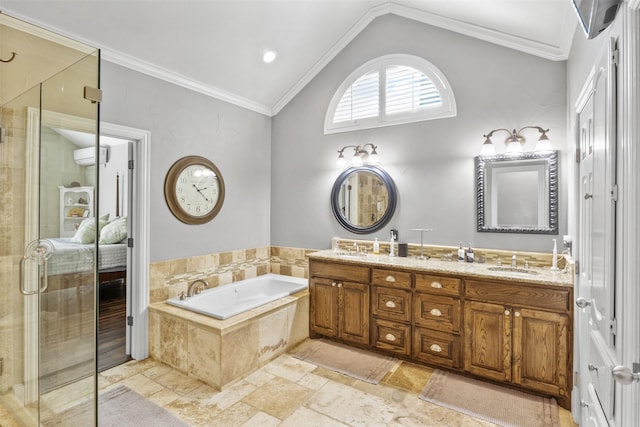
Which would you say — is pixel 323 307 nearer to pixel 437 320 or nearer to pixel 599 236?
pixel 437 320

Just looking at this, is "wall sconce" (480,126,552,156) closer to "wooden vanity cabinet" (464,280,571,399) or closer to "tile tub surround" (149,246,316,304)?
"wooden vanity cabinet" (464,280,571,399)

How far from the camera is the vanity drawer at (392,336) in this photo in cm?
296

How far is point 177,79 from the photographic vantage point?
332 centimetres

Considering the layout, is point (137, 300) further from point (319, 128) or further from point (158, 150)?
point (319, 128)

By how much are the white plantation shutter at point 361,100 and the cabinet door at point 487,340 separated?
7.49 feet

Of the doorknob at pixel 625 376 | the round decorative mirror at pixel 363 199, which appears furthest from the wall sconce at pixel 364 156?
the doorknob at pixel 625 376

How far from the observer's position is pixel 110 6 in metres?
2.48

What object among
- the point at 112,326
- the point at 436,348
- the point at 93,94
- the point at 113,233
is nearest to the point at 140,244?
the point at 112,326

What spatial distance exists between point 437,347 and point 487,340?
0.41 m

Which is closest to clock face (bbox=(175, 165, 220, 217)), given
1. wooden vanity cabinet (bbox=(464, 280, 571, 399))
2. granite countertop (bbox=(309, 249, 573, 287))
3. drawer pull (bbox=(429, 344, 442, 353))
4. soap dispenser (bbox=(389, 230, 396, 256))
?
granite countertop (bbox=(309, 249, 573, 287))

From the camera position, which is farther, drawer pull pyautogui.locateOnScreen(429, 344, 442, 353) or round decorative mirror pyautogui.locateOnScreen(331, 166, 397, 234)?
round decorative mirror pyautogui.locateOnScreen(331, 166, 397, 234)

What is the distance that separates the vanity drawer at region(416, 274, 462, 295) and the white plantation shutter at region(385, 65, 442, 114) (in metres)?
1.77

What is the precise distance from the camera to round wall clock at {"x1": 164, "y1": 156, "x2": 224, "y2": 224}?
10.9 ft

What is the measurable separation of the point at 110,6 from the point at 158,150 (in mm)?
1182
